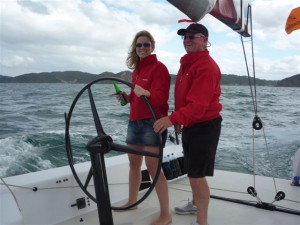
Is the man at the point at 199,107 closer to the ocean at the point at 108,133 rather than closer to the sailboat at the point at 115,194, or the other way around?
the sailboat at the point at 115,194

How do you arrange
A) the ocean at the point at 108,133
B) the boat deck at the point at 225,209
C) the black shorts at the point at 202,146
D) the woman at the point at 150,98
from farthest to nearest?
the ocean at the point at 108,133, the boat deck at the point at 225,209, the woman at the point at 150,98, the black shorts at the point at 202,146

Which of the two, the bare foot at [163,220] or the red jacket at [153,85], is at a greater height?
the red jacket at [153,85]

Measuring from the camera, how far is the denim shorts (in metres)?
1.78

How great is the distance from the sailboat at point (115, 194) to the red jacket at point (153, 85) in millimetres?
236

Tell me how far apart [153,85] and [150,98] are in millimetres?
98

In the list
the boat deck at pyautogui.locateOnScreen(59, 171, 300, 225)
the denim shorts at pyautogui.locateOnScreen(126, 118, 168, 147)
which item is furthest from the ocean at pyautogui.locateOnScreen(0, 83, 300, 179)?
the denim shorts at pyautogui.locateOnScreen(126, 118, 168, 147)

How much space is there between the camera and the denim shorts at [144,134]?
1.78 metres

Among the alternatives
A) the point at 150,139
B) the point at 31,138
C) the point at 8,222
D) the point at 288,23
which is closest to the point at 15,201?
the point at 8,222

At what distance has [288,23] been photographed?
1.80 metres

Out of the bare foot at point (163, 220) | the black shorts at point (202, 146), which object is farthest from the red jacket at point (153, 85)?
the bare foot at point (163, 220)

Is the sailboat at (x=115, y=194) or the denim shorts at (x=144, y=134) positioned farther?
the denim shorts at (x=144, y=134)

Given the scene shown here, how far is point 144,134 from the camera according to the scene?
1805 mm

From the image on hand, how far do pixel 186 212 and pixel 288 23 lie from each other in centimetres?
124

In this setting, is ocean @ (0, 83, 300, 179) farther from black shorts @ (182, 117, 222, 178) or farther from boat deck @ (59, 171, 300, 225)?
black shorts @ (182, 117, 222, 178)
